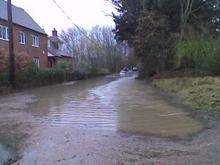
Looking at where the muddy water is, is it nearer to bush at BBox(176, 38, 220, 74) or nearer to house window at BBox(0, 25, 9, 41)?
bush at BBox(176, 38, 220, 74)

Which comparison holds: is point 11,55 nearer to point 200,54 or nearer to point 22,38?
point 200,54

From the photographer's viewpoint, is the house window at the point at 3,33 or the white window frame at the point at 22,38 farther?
the white window frame at the point at 22,38

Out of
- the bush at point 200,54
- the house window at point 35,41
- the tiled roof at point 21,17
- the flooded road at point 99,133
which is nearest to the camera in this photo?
the flooded road at point 99,133

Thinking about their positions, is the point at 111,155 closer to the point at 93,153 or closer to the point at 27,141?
the point at 93,153

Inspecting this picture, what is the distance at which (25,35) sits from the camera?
5150cm

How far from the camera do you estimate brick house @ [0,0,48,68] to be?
44938 millimetres

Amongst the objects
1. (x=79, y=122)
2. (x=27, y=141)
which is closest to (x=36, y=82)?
(x=79, y=122)

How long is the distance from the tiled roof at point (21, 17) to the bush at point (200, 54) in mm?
17640

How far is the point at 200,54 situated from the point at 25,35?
76.5 feet

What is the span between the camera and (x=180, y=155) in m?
9.91

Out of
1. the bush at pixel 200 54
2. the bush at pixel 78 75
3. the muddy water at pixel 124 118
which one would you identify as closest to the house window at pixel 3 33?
the bush at pixel 78 75

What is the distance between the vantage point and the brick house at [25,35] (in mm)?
44938

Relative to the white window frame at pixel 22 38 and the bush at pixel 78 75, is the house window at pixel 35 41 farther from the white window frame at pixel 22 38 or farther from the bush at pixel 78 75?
the bush at pixel 78 75

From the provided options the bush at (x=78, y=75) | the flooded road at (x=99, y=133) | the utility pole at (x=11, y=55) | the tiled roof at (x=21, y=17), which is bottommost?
the flooded road at (x=99, y=133)
